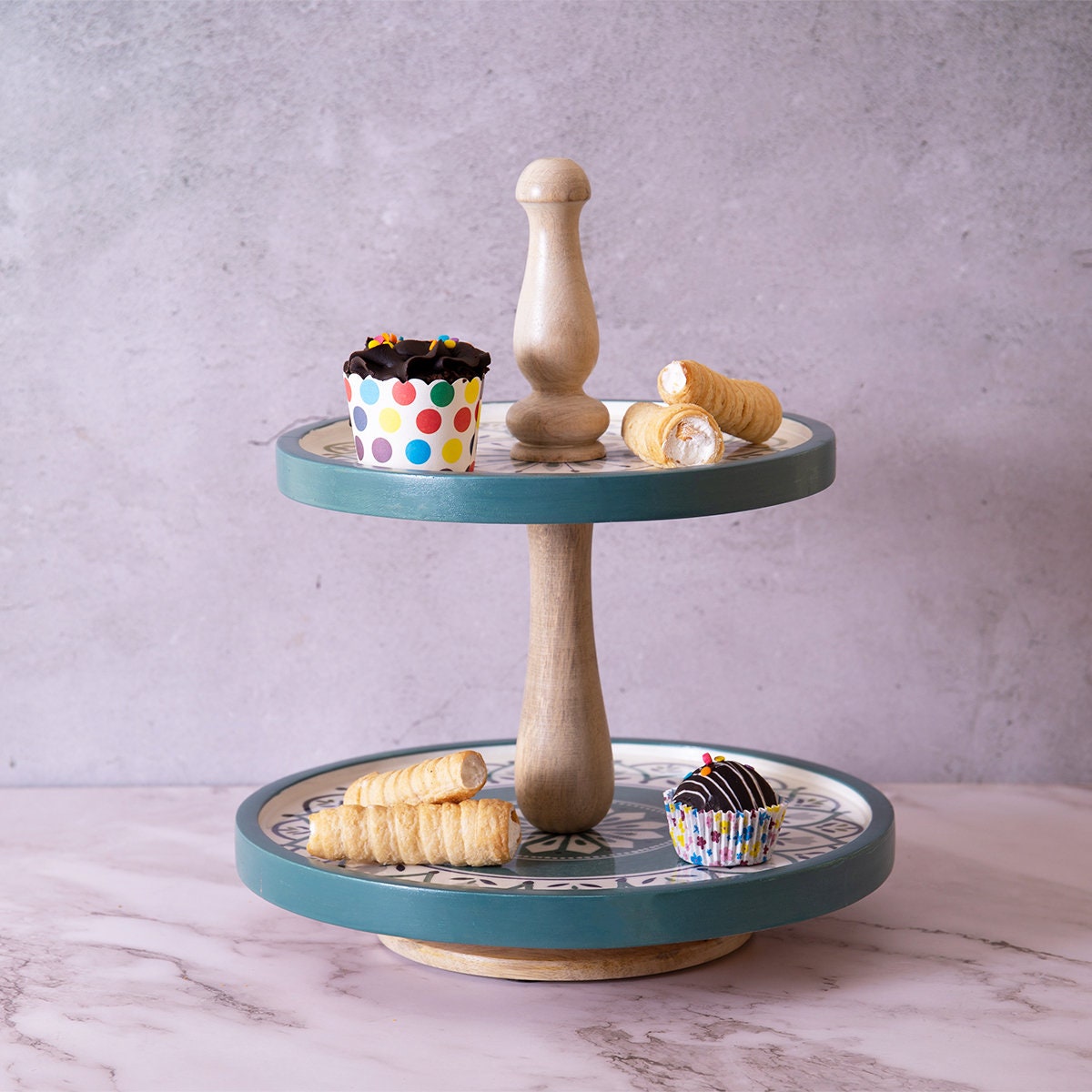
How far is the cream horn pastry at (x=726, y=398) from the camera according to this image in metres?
1.36

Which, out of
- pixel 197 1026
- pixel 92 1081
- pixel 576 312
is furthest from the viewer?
pixel 576 312

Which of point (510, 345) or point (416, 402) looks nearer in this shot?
point (416, 402)

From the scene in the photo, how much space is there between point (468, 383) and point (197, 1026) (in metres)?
0.62

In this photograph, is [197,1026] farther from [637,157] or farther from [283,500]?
[637,157]

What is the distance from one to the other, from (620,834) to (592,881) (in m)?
0.17

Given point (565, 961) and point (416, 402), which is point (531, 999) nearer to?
point (565, 961)

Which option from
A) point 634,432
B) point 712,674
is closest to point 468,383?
point 634,432

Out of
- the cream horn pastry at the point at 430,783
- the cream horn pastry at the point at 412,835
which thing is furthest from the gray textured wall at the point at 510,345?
the cream horn pastry at the point at 412,835

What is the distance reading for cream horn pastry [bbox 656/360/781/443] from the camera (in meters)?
1.36

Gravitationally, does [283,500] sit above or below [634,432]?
below

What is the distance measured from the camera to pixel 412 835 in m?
1.38

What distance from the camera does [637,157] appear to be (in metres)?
1.96

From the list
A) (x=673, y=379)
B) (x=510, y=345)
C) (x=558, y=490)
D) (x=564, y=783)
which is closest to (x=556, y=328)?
(x=673, y=379)

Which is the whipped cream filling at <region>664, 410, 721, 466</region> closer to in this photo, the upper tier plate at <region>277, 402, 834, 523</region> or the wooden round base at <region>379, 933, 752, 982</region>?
the upper tier plate at <region>277, 402, 834, 523</region>
